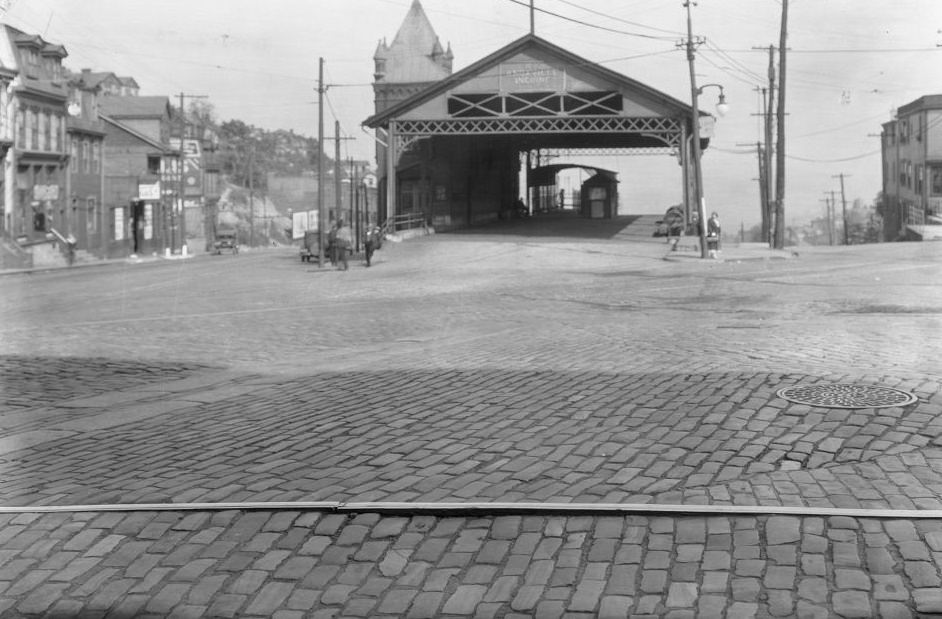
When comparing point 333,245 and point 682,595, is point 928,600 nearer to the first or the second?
point 682,595

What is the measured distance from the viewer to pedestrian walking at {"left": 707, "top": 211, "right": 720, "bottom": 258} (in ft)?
126

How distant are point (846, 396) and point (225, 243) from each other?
67.8 metres

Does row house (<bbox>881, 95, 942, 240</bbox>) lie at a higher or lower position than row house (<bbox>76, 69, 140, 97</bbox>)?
lower

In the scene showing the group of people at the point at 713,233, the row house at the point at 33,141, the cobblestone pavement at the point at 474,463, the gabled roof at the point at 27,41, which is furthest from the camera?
the group of people at the point at 713,233

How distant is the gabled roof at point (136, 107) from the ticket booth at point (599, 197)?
25.8m

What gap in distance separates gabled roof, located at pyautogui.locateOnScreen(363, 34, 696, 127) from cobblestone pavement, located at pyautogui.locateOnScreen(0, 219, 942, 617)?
95.8 ft

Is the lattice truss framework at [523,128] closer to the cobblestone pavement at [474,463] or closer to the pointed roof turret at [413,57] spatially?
the pointed roof turret at [413,57]

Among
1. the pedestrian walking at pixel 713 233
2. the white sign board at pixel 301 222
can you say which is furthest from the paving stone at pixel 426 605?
the white sign board at pixel 301 222

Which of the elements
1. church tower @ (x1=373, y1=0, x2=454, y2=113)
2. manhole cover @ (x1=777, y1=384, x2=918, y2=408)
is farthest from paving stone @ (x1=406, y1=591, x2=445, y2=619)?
church tower @ (x1=373, y1=0, x2=454, y2=113)

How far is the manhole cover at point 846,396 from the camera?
Answer: 823 cm

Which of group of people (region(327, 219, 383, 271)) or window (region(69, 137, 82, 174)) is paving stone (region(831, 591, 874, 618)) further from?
window (region(69, 137, 82, 174))

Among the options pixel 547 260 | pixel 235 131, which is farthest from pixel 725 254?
pixel 235 131

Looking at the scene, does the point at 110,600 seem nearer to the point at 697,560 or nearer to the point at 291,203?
the point at 697,560

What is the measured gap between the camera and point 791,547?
503 centimetres
